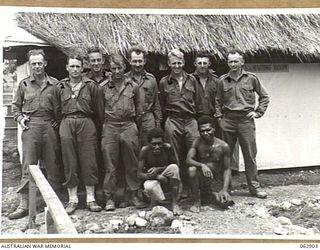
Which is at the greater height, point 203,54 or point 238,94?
point 203,54

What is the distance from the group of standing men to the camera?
1.54 meters

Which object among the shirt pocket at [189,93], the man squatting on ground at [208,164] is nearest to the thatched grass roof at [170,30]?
the shirt pocket at [189,93]

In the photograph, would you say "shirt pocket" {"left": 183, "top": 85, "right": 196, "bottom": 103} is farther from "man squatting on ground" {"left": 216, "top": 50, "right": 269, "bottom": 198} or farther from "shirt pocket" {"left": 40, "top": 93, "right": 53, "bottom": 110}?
"shirt pocket" {"left": 40, "top": 93, "right": 53, "bottom": 110}

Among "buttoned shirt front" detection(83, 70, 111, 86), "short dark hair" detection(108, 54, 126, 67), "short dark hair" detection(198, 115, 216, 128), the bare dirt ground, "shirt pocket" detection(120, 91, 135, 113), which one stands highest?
"short dark hair" detection(108, 54, 126, 67)

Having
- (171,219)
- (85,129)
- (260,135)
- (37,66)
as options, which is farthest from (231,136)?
(37,66)

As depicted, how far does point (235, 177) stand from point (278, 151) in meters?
0.14

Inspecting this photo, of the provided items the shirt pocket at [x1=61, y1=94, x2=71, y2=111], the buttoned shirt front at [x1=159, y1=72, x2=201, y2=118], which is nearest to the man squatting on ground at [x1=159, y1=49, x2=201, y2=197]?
the buttoned shirt front at [x1=159, y1=72, x2=201, y2=118]

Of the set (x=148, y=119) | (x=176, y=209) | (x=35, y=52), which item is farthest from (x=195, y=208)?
(x=35, y=52)

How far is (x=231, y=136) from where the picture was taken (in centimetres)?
159

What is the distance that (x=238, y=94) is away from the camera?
5.20ft

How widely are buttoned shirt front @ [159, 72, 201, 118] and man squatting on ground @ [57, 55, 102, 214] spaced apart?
0.18m

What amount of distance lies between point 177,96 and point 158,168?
202 millimetres

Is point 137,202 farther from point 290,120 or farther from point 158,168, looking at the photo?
point 290,120
